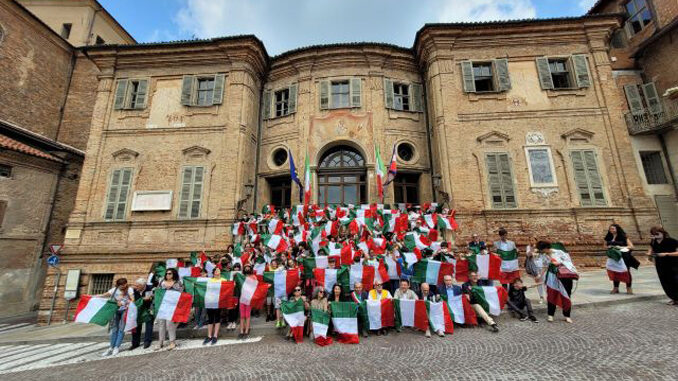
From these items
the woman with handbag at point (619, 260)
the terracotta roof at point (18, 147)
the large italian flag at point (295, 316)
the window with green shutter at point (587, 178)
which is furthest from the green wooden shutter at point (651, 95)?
the terracotta roof at point (18, 147)

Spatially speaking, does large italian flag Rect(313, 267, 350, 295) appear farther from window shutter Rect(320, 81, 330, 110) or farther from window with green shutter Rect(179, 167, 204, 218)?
window shutter Rect(320, 81, 330, 110)

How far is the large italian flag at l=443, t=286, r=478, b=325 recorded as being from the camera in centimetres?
606

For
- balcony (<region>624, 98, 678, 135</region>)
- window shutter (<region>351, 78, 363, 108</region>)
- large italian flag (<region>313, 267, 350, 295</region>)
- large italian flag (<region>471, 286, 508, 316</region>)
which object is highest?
window shutter (<region>351, 78, 363, 108</region>)

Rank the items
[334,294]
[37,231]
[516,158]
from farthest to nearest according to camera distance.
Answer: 1. [37,231]
2. [516,158]
3. [334,294]

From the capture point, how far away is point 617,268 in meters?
7.15

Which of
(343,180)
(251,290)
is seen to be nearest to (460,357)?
(251,290)

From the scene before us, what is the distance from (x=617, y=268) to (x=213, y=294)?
9414mm

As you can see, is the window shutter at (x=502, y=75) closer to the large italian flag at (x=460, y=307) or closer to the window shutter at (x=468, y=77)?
the window shutter at (x=468, y=77)

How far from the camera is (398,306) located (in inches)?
246

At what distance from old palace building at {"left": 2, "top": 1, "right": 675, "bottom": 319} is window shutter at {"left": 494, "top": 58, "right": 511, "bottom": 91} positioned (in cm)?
7

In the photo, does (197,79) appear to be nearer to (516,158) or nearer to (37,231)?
(37,231)

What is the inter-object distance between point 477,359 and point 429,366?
0.78 m

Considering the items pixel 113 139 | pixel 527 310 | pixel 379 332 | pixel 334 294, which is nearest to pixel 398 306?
pixel 379 332

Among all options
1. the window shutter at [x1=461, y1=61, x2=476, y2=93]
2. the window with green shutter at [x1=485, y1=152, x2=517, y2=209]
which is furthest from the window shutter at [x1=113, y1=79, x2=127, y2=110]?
the window with green shutter at [x1=485, y1=152, x2=517, y2=209]
